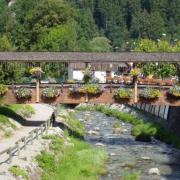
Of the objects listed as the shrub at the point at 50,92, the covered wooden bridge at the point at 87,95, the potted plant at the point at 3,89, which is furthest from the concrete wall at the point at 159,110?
the potted plant at the point at 3,89

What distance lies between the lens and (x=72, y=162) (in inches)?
1510

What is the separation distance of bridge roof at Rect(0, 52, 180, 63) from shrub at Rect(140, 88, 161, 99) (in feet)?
8.74

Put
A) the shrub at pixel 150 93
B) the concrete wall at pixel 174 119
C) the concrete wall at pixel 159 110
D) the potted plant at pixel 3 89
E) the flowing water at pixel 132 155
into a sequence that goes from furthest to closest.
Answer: the concrete wall at pixel 159 110, the concrete wall at pixel 174 119, the potted plant at pixel 3 89, the shrub at pixel 150 93, the flowing water at pixel 132 155

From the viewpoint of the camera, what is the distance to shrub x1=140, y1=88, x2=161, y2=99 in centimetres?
4559

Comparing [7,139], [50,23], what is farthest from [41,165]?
[50,23]

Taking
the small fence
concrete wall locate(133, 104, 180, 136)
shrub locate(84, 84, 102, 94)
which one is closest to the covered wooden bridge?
shrub locate(84, 84, 102, 94)

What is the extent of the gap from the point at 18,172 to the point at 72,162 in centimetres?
997

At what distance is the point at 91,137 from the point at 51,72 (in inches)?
927

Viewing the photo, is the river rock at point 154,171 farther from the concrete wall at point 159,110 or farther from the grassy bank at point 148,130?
the concrete wall at point 159,110

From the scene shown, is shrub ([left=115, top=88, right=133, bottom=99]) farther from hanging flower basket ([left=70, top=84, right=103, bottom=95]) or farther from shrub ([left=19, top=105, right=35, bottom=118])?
shrub ([left=19, top=105, right=35, bottom=118])

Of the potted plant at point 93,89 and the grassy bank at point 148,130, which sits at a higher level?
the potted plant at point 93,89

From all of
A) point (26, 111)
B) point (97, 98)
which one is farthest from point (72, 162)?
point (26, 111)

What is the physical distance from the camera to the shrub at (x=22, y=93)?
46.0 m

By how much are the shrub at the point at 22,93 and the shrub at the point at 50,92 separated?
44.1 inches
